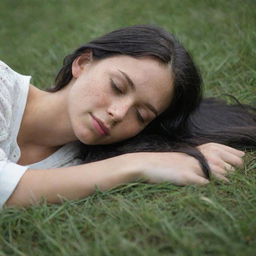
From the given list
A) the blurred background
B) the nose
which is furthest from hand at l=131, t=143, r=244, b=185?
the blurred background

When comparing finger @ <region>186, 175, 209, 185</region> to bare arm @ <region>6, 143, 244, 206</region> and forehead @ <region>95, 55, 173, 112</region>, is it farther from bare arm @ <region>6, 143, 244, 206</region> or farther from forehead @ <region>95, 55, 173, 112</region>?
forehead @ <region>95, 55, 173, 112</region>

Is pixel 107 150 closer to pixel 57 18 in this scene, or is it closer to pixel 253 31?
pixel 253 31

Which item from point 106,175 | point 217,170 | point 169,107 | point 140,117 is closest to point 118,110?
point 140,117

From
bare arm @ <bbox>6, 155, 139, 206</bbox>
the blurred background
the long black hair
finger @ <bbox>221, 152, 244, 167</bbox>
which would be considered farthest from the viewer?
the blurred background

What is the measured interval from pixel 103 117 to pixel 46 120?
0.46 meters

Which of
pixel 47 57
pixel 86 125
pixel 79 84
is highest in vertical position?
pixel 79 84

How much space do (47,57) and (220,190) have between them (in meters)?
2.75

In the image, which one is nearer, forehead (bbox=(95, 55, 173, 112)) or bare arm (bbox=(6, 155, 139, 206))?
bare arm (bbox=(6, 155, 139, 206))

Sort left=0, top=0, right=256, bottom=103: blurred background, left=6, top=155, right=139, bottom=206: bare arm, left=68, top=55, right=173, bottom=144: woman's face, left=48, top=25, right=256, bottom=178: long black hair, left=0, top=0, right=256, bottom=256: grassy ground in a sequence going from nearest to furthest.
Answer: left=0, top=0, right=256, bottom=256: grassy ground < left=6, top=155, right=139, bottom=206: bare arm < left=68, top=55, right=173, bottom=144: woman's face < left=48, top=25, right=256, bottom=178: long black hair < left=0, top=0, right=256, bottom=103: blurred background

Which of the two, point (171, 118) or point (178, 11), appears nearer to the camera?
point (171, 118)

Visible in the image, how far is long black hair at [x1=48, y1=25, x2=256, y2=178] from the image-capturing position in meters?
2.68

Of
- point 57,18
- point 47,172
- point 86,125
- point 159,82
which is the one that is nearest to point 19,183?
point 47,172

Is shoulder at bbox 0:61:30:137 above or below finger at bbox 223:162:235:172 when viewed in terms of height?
above

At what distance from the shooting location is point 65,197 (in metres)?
2.28
